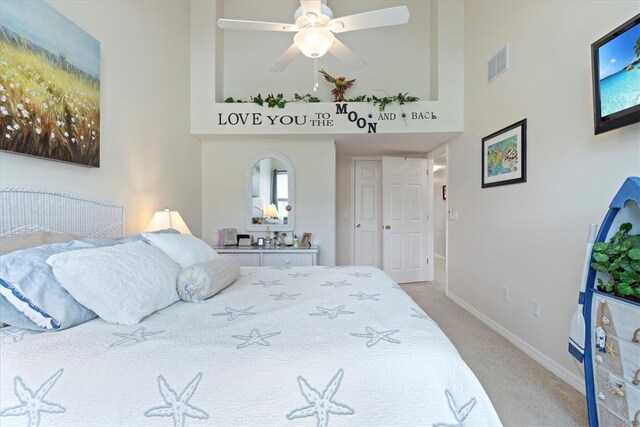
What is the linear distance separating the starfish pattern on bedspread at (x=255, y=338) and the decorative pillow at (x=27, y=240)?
106 centimetres

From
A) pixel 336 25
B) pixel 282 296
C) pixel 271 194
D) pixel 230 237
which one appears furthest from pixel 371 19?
pixel 230 237

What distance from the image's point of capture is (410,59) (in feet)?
12.8

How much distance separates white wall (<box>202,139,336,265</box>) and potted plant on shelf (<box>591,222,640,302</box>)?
8.89 ft

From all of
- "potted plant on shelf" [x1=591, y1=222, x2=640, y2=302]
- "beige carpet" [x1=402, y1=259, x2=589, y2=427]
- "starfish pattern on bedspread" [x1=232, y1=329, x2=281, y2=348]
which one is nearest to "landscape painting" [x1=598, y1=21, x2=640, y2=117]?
"potted plant on shelf" [x1=591, y1=222, x2=640, y2=302]

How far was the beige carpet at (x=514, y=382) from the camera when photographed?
5.43 feet

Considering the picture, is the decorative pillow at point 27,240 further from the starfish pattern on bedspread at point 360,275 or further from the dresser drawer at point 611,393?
the dresser drawer at point 611,393

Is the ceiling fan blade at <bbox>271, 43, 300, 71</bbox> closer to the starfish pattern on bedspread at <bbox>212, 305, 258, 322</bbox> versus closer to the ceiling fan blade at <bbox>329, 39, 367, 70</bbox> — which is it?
the ceiling fan blade at <bbox>329, 39, 367, 70</bbox>

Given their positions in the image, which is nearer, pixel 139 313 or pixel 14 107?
pixel 139 313

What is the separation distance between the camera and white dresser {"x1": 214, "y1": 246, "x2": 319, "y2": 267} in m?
3.37

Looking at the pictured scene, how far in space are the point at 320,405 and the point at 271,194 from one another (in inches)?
122

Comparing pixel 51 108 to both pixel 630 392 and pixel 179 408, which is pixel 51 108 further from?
pixel 630 392

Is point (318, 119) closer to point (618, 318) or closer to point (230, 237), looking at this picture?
point (230, 237)

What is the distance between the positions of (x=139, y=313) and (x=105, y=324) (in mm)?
122

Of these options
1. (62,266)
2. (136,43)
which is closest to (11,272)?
(62,266)
